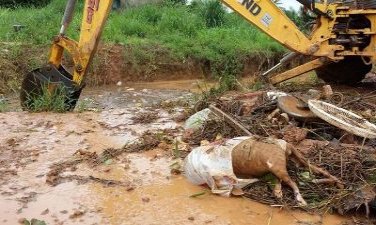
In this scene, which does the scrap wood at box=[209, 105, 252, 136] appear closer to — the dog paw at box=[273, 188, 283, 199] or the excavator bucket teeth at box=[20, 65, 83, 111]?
the dog paw at box=[273, 188, 283, 199]

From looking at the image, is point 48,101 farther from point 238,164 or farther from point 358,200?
point 358,200

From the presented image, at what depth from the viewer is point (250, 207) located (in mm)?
3910

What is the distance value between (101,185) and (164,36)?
897 centimetres

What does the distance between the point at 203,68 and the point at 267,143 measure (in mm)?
8614

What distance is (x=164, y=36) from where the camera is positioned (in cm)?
1294

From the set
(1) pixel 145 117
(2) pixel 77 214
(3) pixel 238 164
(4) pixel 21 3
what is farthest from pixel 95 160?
(4) pixel 21 3

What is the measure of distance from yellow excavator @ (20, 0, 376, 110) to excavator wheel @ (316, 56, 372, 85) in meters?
0.91

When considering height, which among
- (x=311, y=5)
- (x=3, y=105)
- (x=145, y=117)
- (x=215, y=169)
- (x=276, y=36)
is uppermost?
(x=311, y=5)

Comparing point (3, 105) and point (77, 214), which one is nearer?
point (77, 214)

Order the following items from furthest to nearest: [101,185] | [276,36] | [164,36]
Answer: [164,36] → [276,36] → [101,185]

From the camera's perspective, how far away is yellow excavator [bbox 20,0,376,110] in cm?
675

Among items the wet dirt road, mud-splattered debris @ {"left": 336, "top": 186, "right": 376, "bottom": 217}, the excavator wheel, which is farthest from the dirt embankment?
mud-splattered debris @ {"left": 336, "top": 186, "right": 376, "bottom": 217}

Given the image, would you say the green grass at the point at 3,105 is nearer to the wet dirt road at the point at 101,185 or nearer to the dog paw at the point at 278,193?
the wet dirt road at the point at 101,185

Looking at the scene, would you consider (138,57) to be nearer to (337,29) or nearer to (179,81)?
(179,81)
